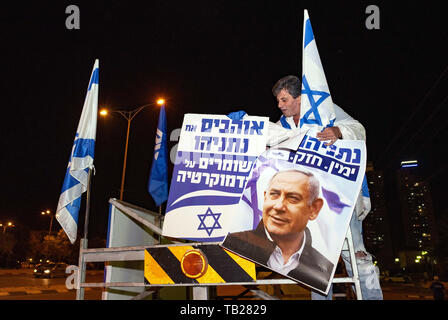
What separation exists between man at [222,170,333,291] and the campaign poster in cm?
31

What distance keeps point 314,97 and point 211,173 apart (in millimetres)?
1325

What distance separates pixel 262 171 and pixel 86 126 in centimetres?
315

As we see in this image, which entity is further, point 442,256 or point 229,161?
point 442,256

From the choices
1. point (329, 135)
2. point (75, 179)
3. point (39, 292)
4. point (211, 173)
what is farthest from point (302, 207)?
point (39, 292)

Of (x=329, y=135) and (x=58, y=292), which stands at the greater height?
(x=329, y=135)

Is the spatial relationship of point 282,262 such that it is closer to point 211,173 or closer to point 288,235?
point 288,235

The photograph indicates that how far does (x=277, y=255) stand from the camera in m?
3.22

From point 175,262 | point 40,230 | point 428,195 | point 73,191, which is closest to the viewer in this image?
point 175,262

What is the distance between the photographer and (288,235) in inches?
127

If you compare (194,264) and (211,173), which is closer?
(194,264)

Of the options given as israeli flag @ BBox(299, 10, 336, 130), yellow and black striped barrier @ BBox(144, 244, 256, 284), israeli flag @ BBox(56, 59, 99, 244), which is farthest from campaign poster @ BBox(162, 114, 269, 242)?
israeli flag @ BBox(56, 59, 99, 244)

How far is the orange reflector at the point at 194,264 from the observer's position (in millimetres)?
3336

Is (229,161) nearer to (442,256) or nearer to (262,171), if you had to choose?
(262,171)

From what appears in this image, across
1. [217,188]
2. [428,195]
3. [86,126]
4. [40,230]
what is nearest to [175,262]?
[217,188]
